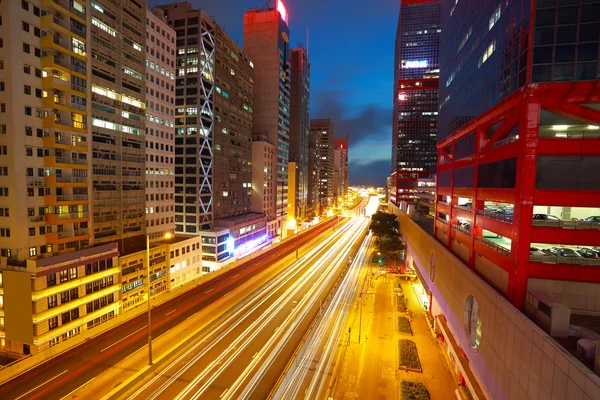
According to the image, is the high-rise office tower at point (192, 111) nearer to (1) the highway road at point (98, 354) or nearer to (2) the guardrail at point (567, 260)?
(1) the highway road at point (98, 354)

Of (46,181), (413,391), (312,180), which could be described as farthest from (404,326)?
(312,180)

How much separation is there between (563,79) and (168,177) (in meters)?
66.2

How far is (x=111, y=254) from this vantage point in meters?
46.2

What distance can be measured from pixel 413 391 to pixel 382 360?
5.82m

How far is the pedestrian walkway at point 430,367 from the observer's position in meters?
29.7

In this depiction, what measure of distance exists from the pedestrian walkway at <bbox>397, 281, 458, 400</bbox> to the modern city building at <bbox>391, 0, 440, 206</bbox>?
10803cm

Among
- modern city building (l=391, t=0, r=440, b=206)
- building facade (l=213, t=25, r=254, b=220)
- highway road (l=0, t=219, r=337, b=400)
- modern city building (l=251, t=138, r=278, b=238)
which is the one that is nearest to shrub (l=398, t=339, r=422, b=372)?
highway road (l=0, t=219, r=337, b=400)

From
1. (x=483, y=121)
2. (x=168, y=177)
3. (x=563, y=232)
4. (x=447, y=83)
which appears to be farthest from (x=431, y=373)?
(x=168, y=177)

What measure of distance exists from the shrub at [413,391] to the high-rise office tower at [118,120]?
49.8 m

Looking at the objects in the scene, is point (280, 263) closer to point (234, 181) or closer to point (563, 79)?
point (234, 181)

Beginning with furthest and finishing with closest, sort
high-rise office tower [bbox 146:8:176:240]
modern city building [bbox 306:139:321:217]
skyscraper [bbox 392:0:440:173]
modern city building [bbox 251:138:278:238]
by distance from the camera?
modern city building [bbox 306:139:321:217]
skyscraper [bbox 392:0:440:173]
modern city building [bbox 251:138:278:238]
high-rise office tower [bbox 146:8:176:240]

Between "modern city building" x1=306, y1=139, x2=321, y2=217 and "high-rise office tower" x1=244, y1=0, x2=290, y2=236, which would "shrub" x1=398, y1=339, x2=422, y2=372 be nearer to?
"high-rise office tower" x1=244, y1=0, x2=290, y2=236

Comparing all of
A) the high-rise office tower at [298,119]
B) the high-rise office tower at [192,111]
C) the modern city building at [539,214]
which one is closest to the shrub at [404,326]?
the modern city building at [539,214]

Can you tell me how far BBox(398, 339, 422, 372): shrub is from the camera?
1294 inches
